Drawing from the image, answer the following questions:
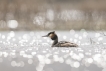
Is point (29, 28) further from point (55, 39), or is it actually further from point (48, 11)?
point (55, 39)

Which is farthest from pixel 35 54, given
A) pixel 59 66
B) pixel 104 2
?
pixel 104 2

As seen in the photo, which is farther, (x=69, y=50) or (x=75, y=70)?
(x=69, y=50)

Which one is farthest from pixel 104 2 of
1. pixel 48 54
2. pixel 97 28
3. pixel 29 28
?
pixel 48 54

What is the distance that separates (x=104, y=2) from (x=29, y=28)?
6.74m

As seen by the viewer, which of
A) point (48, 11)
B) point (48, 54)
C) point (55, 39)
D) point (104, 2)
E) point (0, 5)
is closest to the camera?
point (48, 54)

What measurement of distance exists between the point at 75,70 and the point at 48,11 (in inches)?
716

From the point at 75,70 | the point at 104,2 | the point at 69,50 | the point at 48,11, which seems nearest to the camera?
the point at 75,70

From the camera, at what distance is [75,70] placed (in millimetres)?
13945

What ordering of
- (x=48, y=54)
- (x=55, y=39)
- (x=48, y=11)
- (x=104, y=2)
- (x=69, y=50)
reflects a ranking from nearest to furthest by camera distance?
(x=48, y=54), (x=69, y=50), (x=55, y=39), (x=48, y=11), (x=104, y=2)

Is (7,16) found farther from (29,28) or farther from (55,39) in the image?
(55,39)

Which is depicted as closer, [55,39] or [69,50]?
[69,50]

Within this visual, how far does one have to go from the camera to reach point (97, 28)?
3009 cm

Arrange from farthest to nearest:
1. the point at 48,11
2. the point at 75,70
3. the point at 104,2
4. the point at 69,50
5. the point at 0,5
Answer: the point at 104,2
the point at 48,11
the point at 0,5
the point at 69,50
the point at 75,70

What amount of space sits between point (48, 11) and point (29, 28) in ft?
7.77
